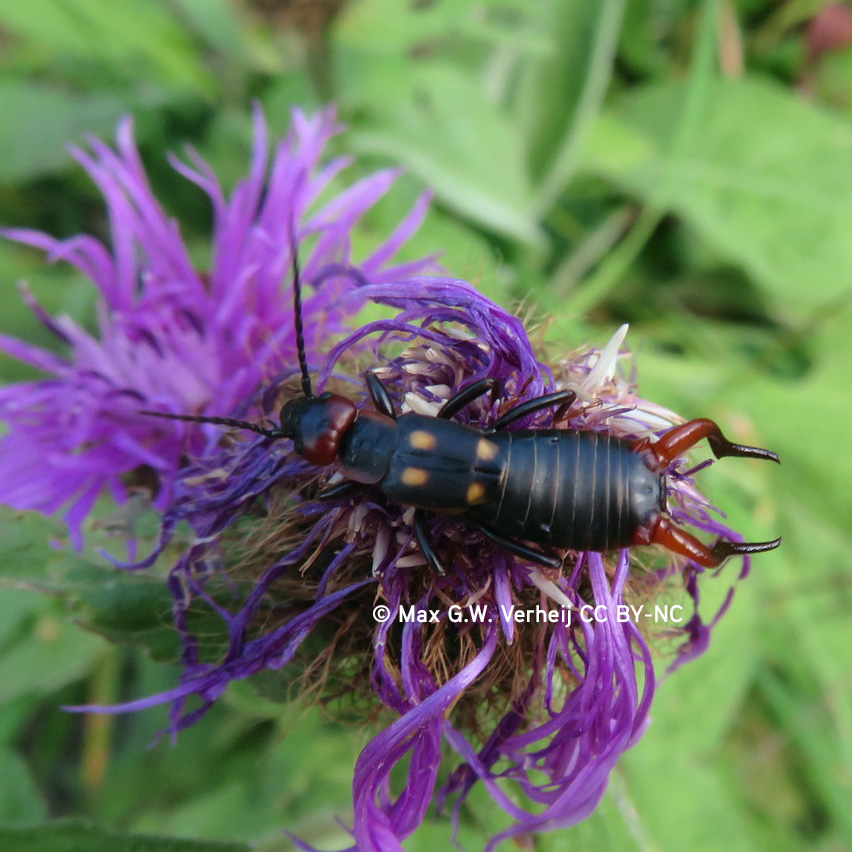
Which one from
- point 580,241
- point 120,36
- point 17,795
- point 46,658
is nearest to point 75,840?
point 17,795

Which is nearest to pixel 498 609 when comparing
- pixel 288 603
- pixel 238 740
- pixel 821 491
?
pixel 288 603

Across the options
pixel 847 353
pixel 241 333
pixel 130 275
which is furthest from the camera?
pixel 847 353

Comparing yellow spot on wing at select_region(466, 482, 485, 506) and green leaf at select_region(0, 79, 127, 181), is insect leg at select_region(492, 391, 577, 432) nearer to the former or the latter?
yellow spot on wing at select_region(466, 482, 485, 506)

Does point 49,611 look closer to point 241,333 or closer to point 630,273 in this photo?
point 241,333

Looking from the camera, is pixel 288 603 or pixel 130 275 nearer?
pixel 288 603

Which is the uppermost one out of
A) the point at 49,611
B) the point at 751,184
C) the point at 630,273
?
the point at 751,184

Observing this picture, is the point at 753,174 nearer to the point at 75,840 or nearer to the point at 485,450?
the point at 485,450

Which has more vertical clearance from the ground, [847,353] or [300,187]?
[847,353]

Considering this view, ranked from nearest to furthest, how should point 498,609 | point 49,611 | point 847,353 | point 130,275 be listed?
point 498,609 → point 130,275 → point 49,611 → point 847,353
